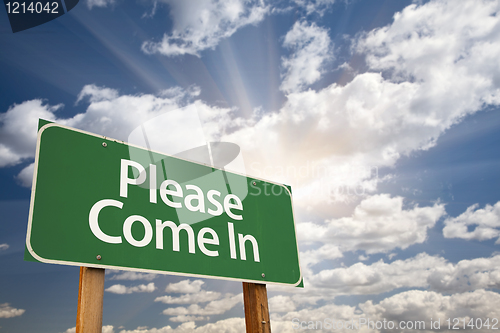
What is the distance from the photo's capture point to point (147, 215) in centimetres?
274

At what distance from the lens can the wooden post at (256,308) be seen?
10.4 feet

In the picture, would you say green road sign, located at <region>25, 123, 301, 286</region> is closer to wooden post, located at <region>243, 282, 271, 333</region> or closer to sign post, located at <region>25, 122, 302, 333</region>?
sign post, located at <region>25, 122, 302, 333</region>

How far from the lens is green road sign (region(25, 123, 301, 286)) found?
2330 millimetres

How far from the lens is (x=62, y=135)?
2.57 m

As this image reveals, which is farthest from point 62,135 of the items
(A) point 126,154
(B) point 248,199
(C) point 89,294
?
(B) point 248,199

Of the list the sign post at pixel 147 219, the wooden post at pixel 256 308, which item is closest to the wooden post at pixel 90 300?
the sign post at pixel 147 219

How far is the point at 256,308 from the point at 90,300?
5.00 ft

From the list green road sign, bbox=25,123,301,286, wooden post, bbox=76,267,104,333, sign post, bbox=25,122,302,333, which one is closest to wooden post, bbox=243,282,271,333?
sign post, bbox=25,122,302,333

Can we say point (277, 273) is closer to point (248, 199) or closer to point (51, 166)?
point (248, 199)

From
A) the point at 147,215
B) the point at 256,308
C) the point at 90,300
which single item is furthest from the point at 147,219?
the point at 256,308

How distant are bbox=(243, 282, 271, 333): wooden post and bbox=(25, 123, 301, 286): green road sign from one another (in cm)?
15

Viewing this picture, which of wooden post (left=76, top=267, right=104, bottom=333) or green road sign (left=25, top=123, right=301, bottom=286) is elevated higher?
green road sign (left=25, top=123, right=301, bottom=286)

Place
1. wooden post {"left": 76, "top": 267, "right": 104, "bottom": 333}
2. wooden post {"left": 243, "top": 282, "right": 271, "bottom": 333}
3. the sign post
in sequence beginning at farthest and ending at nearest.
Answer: wooden post {"left": 243, "top": 282, "right": 271, "bottom": 333}, the sign post, wooden post {"left": 76, "top": 267, "right": 104, "bottom": 333}

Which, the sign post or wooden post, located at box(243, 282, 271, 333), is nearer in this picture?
the sign post
